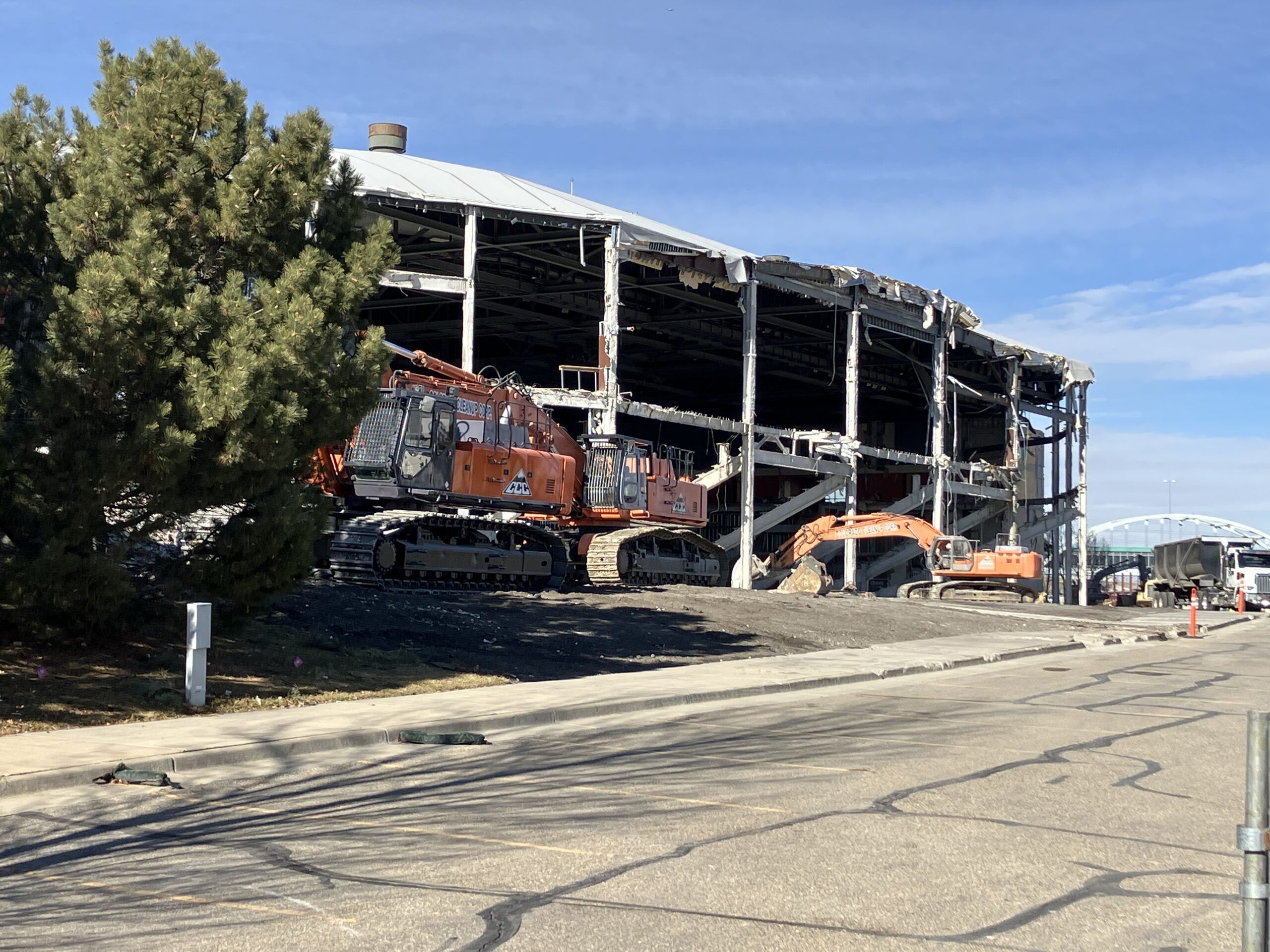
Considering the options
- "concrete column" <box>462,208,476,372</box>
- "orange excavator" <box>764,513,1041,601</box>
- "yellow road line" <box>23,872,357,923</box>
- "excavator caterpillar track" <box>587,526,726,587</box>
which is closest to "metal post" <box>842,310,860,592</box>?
"orange excavator" <box>764,513,1041,601</box>

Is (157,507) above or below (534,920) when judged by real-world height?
above

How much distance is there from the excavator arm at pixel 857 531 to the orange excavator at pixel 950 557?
0.05ft

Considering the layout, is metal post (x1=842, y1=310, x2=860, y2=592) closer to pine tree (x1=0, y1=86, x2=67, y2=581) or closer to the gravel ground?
the gravel ground

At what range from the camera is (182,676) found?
14.1 meters

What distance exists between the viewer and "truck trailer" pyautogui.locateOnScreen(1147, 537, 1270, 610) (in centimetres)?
5491

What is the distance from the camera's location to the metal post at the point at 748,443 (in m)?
42.0

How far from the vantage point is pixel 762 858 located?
7430 mm

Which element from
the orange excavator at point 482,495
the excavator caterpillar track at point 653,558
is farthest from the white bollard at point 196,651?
the excavator caterpillar track at point 653,558

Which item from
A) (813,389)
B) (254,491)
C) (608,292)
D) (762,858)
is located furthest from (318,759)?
(813,389)

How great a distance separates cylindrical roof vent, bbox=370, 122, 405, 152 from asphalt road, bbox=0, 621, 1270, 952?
40098 millimetres

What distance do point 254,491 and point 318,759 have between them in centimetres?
395

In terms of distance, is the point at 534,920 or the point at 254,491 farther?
the point at 254,491

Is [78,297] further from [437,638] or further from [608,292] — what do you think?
[608,292]

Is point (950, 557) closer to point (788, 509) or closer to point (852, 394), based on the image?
point (788, 509)
